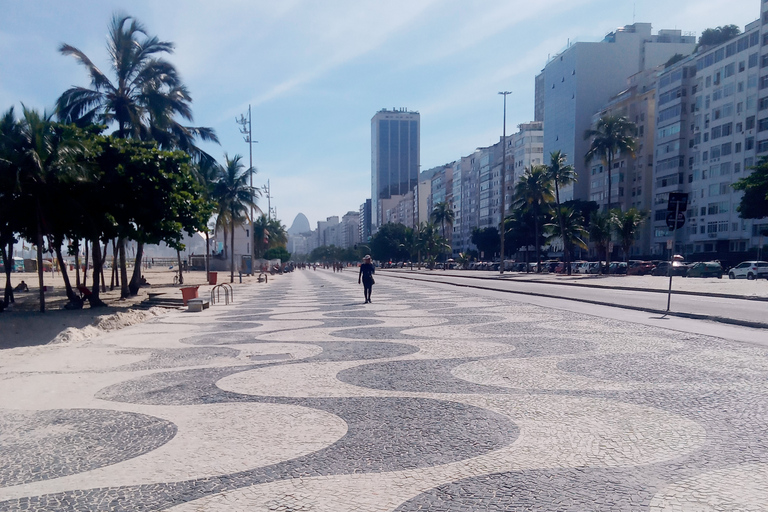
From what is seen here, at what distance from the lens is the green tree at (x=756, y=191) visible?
42.2m

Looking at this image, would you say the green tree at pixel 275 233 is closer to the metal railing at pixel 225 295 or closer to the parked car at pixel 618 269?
the parked car at pixel 618 269

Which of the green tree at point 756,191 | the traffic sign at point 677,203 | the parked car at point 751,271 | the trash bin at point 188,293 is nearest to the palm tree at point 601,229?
the green tree at point 756,191

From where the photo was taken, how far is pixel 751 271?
3897 cm

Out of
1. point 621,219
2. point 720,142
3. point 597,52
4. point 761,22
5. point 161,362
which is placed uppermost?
point 597,52

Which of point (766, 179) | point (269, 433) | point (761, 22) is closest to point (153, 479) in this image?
point (269, 433)

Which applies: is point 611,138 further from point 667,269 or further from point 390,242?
point 390,242

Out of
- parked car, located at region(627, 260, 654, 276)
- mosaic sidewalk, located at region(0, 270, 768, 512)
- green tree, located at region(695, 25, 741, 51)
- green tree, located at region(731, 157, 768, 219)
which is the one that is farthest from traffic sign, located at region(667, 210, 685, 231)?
green tree, located at region(695, 25, 741, 51)

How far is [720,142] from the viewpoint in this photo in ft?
206

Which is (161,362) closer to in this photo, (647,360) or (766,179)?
(647,360)

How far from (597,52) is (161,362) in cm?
9861

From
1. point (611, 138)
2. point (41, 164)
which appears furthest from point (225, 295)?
point (611, 138)

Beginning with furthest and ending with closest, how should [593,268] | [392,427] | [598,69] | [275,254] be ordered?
[275,254]
[598,69]
[593,268]
[392,427]

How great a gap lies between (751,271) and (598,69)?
6307cm

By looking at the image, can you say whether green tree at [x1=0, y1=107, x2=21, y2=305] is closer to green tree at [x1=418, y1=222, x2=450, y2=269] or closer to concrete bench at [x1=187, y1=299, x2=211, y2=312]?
concrete bench at [x1=187, y1=299, x2=211, y2=312]
